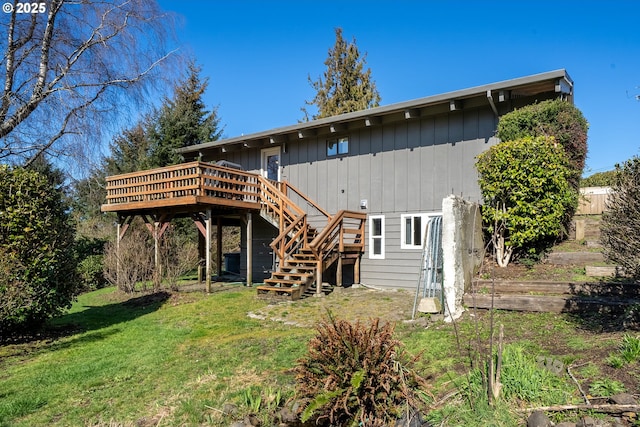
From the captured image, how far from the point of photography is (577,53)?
11.6m

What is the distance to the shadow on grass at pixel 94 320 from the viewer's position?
7355 mm

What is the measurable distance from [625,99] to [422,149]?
243 inches

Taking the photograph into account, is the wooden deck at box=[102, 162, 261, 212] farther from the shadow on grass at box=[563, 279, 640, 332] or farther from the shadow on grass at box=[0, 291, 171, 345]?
the shadow on grass at box=[563, 279, 640, 332]

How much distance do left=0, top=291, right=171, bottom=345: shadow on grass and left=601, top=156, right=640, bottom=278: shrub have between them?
7.82 metres

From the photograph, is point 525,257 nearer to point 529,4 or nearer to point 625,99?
point 625,99

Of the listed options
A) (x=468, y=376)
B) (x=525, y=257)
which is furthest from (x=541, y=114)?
(x=468, y=376)

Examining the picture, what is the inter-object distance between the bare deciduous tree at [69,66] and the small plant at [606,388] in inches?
445

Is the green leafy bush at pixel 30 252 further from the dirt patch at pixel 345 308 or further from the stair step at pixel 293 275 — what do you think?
the stair step at pixel 293 275

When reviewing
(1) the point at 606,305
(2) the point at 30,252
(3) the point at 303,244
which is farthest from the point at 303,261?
(1) the point at 606,305

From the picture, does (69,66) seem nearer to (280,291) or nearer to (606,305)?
(280,291)

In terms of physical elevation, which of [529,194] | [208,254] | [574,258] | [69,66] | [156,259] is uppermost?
[69,66]

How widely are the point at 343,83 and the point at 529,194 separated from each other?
65.9 feet

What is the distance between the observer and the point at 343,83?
26641mm

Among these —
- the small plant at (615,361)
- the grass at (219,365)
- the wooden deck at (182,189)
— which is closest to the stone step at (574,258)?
the grass at (219,365)
